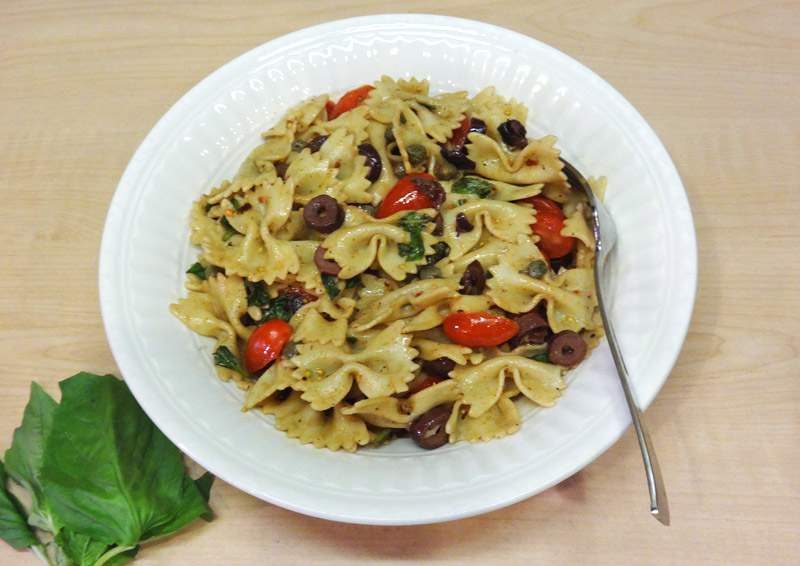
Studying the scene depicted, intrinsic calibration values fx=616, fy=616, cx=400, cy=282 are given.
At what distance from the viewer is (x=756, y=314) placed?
310 cm

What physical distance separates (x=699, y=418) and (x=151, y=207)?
2752 millimetres

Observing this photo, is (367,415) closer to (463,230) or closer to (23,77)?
(463,230)

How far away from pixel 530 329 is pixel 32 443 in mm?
2292

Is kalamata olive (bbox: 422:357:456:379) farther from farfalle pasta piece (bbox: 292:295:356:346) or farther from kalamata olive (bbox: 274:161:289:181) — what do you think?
kalamata olive (bbox: 274:161:289:181)

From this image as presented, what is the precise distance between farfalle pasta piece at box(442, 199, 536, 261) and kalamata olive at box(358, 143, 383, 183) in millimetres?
398

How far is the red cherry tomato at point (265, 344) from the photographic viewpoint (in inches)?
105

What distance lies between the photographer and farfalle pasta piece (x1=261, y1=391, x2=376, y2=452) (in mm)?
2479

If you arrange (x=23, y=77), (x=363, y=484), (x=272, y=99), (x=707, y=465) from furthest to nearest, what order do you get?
(x=23, y=77), (x=272, y=99), (x=707, y=465), (x=363, y=484)

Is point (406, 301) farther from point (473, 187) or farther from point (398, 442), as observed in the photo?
point (473, 187)

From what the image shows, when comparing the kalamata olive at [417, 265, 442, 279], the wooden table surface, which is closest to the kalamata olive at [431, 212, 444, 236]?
the kalamata olive at [417, 265, 442, 279]

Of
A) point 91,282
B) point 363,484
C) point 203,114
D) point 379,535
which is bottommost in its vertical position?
point 379,535

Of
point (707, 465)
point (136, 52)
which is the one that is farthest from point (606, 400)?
point (136, 52)

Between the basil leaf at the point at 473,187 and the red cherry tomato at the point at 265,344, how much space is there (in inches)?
42.1

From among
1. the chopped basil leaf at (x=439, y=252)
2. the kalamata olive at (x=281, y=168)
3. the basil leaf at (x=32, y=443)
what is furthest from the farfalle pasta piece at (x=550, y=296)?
the basil leaf at (x=32, y=443)
